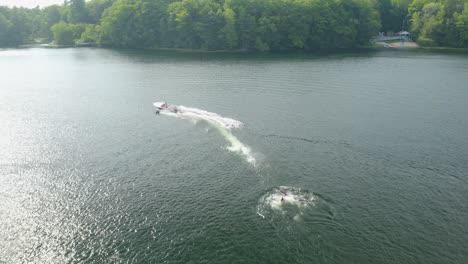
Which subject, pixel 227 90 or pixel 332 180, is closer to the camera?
pixel 332 180

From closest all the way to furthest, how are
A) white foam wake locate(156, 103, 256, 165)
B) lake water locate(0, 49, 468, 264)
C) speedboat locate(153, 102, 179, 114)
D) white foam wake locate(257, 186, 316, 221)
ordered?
lake water locate(0, 49, 468, 264) → white foam wake locate(257, 186, 316, 221) → white foam wake locate(156, 103, 256, 165) → speedboat locate(153, 102, 179, 114)

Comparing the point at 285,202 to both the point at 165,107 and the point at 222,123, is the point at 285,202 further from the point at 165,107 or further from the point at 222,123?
the point at 165,107

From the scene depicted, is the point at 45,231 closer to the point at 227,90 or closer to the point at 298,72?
the point at 227,90

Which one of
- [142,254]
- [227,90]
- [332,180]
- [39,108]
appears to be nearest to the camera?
[142,254]

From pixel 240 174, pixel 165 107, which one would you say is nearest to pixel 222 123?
pixel 165 107

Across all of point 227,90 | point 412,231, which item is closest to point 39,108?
point 227,90

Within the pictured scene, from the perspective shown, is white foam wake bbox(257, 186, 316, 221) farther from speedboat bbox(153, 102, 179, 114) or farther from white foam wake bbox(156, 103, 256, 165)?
speedboat bbox(153, 102, 179, 114)

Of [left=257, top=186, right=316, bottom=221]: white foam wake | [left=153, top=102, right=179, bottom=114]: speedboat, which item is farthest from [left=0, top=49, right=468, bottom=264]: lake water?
[left=153, top=102, right=179, bottom=114]: speedboat
